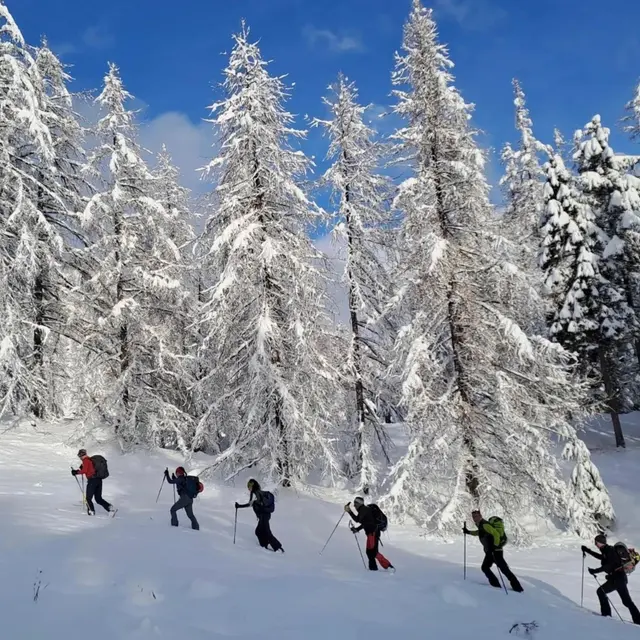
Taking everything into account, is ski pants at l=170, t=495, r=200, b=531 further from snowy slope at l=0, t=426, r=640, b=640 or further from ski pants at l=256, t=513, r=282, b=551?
ski pants at l=256, t=513, r=282, b=551

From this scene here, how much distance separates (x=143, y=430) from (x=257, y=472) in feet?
14.7

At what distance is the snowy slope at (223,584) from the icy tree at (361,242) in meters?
5.96

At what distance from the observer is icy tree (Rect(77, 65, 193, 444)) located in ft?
64.1

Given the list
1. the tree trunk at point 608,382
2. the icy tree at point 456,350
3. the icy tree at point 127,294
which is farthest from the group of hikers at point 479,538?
the tree trunk at point 608,382

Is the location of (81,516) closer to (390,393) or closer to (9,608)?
(9,608)

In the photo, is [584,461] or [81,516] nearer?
[81,516]

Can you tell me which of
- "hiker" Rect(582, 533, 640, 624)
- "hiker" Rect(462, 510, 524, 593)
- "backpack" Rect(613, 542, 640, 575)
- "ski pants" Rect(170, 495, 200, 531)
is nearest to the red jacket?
"ski pants" Rect(170, 495, 200, 531)

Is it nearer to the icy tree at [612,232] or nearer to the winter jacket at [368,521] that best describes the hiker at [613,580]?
the winter jacket at [368,521]

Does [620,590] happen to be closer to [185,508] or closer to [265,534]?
[265,534]

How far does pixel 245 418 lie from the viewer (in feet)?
58.1

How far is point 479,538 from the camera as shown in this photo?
36.8 feet

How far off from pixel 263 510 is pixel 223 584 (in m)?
3.47

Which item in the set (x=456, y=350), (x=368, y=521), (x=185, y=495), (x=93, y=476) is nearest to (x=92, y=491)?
(x=93, y=476)

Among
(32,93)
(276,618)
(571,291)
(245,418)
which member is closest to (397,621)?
(276,618)
